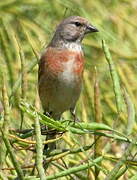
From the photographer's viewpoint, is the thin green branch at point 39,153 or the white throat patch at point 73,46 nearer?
the thin green branch at point 39,153

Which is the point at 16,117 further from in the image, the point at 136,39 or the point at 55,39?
the point at 136,39

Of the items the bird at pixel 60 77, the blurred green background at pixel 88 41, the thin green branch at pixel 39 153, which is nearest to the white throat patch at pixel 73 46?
the bird at pixel 60 77

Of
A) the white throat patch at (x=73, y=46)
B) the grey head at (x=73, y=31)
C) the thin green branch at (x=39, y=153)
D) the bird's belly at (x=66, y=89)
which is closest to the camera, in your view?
the thin green branch at (x=39, y=153)

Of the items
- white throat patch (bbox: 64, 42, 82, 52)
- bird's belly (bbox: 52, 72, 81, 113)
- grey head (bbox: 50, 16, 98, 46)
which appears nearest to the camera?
bird's belly (bbox: 52, 72, 81, 113)

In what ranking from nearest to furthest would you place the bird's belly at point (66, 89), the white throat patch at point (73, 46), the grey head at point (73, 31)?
the bird's belly at point (66, 89) → the white throat patch at point (73, 46) → the grey head at point (73, 31)

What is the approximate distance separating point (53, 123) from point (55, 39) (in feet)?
5.30

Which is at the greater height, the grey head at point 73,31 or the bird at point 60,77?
the grey head at point 73,31

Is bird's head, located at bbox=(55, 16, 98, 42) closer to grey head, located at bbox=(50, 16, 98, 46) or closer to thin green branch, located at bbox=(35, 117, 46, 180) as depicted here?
grey head, located at bbox=(50, 16, 98, 46)

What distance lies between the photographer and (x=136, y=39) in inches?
204

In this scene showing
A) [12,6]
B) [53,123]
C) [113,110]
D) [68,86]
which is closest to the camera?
[53,123]

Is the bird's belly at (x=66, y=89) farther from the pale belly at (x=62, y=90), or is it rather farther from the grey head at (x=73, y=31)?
the grey head at (x=73, y=31)

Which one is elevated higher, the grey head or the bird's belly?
the grey head

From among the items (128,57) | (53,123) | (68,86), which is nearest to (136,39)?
(128,57)

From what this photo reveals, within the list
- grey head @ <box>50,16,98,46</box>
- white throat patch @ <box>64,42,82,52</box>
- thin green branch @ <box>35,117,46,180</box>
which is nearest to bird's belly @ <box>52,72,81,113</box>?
white throat patch @ <box>64,42,82,52</box>
